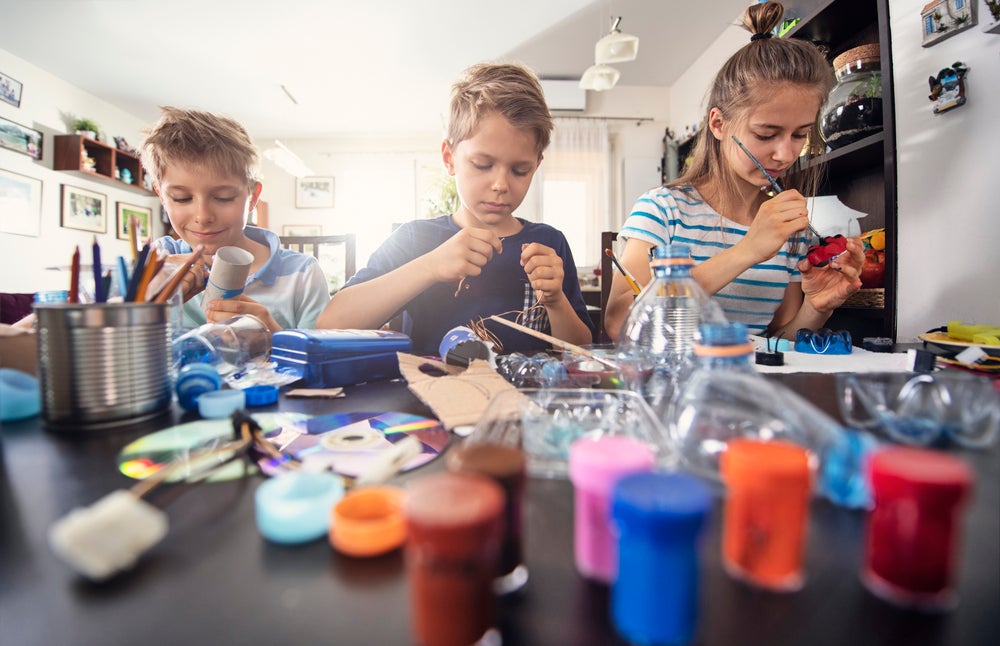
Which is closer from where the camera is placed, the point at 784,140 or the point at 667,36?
the point at 784,140

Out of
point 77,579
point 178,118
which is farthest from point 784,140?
point 178,118

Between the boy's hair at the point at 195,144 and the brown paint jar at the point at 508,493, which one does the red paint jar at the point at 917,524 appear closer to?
the brown paint jar at the point at 508,493

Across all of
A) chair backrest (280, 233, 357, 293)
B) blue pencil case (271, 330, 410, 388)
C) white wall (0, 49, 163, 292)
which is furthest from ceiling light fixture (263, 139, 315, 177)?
blue pencil case (271, 330, 410, 388)

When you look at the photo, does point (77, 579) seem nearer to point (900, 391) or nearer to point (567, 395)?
point (567, 395)

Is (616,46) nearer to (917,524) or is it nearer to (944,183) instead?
(944,183)

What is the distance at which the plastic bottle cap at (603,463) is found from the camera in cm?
20

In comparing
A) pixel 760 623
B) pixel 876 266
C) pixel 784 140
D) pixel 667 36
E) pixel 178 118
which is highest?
pixel 667 36

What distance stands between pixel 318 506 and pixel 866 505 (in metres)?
0.28

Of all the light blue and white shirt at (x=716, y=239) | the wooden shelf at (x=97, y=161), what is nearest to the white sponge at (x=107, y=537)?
the light blue and white shirt at (x=716, y=239)

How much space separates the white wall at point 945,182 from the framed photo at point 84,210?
4.91 metres

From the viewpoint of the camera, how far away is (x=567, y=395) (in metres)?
0.44

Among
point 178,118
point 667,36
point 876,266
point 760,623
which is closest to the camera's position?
point 760,623

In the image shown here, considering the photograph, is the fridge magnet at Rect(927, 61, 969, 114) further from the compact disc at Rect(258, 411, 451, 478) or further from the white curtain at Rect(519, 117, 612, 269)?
the white curtain at Rect(519, 117, 612, 269)

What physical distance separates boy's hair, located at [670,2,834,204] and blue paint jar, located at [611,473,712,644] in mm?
1117
